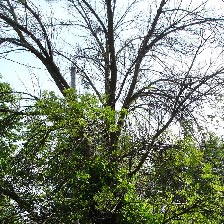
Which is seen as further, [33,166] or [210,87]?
[210,87]

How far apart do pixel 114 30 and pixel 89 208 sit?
3.05 metres

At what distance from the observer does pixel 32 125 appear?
5.41 meters

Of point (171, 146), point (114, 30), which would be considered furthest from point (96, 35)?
point (171, 146)

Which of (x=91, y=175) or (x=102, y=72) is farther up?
(x=102, y=72)

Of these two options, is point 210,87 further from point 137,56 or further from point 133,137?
point 133,137

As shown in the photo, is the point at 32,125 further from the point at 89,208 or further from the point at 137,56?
the point at 137,56

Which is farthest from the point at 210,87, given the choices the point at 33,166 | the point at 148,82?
the point at 33,166

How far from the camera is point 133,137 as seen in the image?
5.45m

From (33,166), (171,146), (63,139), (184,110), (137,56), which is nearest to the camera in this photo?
(33,166)

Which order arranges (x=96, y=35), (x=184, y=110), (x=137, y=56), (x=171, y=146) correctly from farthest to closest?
(x=96, y=35) → (x=137, y=56) → (x=184, y=110) → (x=171, y=146)

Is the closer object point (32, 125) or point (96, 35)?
point (32, 125)

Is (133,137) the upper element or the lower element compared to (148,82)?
lower

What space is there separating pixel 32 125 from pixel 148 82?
2.32 meters

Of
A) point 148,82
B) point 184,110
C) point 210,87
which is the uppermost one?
point 148,82
